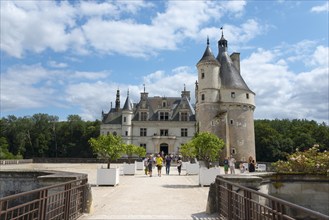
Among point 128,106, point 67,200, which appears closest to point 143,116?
point 128,106

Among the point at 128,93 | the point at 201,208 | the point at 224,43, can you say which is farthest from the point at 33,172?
the point at 128,93

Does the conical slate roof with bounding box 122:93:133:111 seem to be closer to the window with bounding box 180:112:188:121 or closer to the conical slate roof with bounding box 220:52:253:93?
the window with bounding box 180:112:188:121

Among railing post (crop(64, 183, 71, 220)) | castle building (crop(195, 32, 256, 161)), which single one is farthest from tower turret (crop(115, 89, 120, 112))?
railing post (crop(64, 183, 71, 220))

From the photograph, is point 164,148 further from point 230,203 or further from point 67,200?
point 67,200

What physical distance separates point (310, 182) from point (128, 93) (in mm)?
48957

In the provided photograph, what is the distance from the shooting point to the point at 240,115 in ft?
143

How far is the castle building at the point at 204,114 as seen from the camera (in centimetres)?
4325

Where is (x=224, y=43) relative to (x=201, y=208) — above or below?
above

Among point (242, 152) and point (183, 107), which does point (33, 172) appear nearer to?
point (242, 152)

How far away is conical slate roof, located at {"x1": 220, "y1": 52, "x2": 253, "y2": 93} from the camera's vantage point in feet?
146

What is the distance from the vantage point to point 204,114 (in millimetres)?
43969

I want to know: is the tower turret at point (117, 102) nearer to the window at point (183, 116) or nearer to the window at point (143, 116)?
the window at point (143, 116)

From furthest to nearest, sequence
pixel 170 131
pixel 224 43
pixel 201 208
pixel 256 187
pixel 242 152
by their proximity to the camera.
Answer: pixel 170 131 < pixel 224 43 < pixel 242 152 < pixel 201 208 < pixel 256 187

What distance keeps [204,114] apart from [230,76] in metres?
6.92
